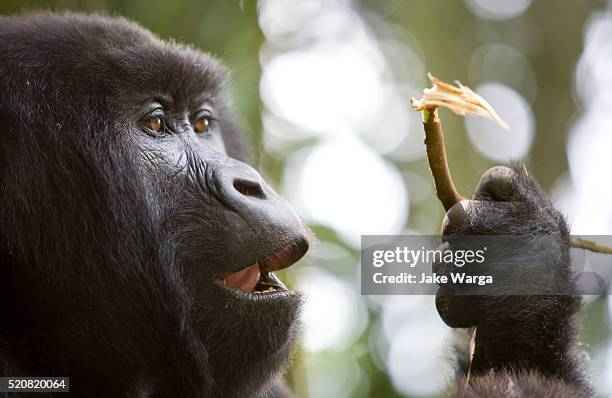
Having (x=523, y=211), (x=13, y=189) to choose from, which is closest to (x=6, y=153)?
(x=13, y=189)

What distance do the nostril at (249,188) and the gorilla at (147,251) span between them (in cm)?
1

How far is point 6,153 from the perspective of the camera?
2680 millimetres

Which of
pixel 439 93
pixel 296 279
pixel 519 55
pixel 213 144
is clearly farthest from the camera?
pixel 519 55

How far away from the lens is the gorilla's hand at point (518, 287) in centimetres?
287

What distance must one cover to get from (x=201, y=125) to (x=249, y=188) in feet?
1.88

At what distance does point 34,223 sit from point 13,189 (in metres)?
0.13

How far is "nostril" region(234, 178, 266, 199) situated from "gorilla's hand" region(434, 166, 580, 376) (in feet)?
2.18

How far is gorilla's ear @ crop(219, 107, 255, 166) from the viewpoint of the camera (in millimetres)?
3684

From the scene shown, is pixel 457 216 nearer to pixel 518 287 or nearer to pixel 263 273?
pixel 518 287

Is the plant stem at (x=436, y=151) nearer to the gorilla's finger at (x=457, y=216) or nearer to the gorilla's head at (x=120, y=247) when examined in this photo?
the gorilla's finger at (x=457, y=216)

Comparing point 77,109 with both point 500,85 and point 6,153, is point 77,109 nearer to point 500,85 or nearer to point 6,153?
point 6,153

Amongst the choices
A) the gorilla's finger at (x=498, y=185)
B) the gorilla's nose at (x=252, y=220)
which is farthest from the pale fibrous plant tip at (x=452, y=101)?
the gorilla's nose at (x=252, y=220)

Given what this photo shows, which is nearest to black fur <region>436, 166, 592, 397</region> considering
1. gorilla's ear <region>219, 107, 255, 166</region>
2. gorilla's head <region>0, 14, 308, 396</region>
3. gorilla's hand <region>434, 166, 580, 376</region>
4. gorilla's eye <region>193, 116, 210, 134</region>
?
gorilla's hand <region>434, 166, 580, 376</region>

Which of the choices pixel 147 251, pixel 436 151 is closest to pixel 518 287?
pixel 436 151
